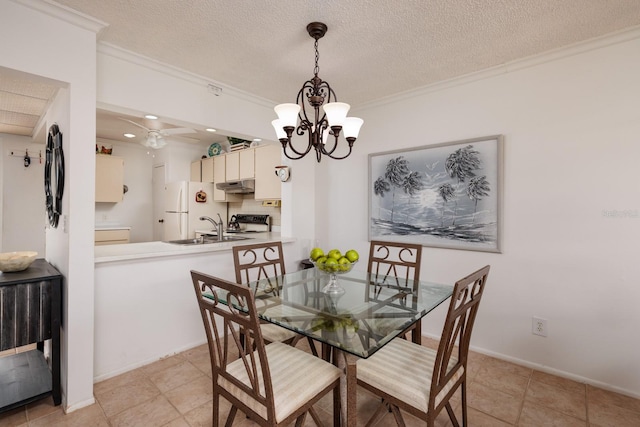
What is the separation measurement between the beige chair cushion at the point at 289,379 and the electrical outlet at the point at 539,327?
1815 millimetres

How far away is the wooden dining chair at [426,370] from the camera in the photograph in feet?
4.11

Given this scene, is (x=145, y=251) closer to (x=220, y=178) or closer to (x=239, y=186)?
(x=239, y=186)

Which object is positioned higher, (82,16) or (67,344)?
(82,16)

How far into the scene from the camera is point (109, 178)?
468 cm

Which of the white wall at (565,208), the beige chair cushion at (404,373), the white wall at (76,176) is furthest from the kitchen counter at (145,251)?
the white wall at (565,208)

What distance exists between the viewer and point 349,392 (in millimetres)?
1299

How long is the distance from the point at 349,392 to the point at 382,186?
2.19m

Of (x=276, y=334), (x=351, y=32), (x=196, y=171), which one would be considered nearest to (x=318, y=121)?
(x=351, y=32)

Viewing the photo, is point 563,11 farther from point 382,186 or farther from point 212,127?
point 212,127

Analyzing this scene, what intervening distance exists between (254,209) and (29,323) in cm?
322

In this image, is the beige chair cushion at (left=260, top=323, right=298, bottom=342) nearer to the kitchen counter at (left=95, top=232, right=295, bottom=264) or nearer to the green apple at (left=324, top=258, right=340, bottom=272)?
the green apple at (left=324, top=258, right=340, bottom=272)

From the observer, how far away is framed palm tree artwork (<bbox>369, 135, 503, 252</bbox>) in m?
2.50

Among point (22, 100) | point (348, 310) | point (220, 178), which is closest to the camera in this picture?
point (348, 310)

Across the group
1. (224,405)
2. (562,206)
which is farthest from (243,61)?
(562,206)
